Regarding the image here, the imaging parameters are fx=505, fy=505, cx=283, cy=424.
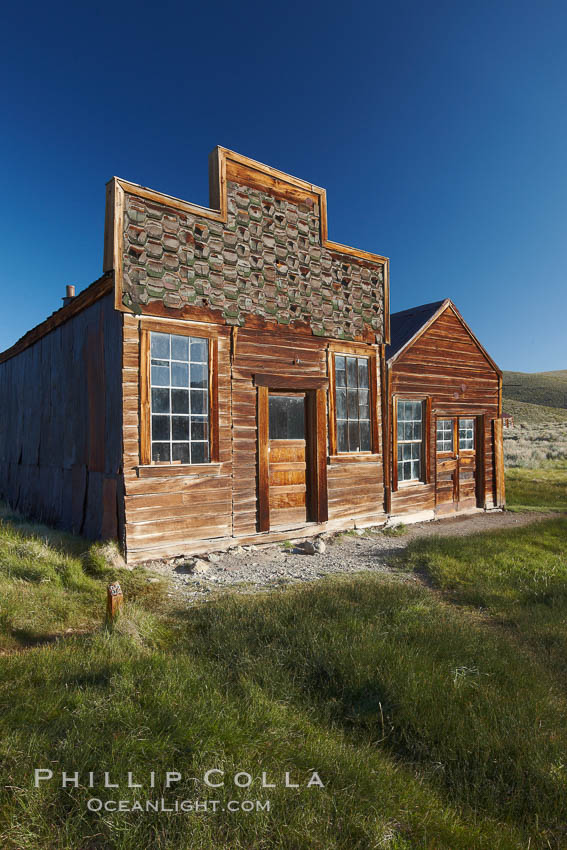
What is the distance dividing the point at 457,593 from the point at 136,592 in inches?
144

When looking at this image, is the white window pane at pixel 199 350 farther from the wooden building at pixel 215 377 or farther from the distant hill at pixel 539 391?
the distant hill at pixel 539 391

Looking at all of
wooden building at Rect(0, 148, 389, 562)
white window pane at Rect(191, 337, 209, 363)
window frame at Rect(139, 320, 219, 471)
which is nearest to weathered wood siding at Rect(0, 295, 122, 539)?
wooden building at Rect(0, 148, 389, 562)

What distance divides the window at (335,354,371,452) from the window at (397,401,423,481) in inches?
52.8

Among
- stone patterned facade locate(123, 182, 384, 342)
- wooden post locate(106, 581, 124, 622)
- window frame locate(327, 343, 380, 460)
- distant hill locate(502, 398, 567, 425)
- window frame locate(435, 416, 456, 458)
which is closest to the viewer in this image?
wooden post locate(106, 581, 124, 622)

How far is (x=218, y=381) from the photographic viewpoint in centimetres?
799

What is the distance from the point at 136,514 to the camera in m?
7.01

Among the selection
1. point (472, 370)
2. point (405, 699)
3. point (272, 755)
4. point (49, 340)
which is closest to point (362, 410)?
point (472, 370)

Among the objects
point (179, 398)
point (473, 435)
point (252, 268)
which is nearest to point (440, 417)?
point (473, 435)

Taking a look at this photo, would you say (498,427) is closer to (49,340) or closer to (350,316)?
(350,316)

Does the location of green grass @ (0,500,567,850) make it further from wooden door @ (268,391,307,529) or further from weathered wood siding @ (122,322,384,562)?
wooden door @ (268,391,307,529)

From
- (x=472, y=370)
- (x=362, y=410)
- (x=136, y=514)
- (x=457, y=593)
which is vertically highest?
(x=472, y=370)

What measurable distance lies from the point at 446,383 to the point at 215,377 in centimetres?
675

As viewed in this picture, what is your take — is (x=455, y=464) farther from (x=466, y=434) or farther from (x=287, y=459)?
(x=287, y=459)

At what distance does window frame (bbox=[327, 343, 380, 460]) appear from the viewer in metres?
9.49
